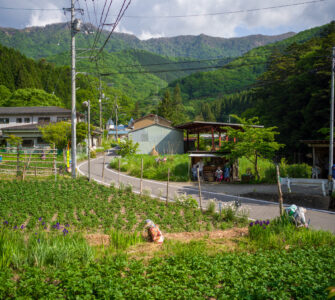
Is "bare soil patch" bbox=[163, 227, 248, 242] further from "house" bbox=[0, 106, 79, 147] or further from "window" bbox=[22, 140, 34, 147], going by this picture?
"house" bbox=[0, 106, 79, 147]

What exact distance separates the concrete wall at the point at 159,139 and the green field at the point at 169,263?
1000 inches

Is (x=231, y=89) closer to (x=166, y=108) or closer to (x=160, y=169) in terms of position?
(x=166, y=108)

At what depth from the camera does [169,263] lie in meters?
5.70

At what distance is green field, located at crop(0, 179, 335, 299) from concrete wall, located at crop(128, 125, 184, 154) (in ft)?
83.3

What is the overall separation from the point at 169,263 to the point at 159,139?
96.7ft

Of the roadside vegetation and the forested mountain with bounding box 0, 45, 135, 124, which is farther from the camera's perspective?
the forested mountain with bounding box 0, 45, 135, 124

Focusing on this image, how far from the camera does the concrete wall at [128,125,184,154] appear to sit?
34.8m

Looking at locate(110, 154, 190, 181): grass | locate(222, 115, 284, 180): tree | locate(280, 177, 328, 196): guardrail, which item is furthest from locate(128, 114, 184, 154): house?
locate(280, 177, 328, 196): guardrail

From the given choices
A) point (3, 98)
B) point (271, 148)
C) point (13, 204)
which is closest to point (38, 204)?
point (13, 204)

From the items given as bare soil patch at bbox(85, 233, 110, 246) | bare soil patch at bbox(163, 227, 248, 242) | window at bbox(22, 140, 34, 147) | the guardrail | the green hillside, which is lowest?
bare soil patch at bbox(163, 227, 248, 242)

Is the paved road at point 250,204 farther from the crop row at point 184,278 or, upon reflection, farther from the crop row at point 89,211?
the crop row at point 184,278

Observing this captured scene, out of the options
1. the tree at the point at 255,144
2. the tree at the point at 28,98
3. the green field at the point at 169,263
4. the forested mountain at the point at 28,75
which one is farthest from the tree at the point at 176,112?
the green field at the point at 169,263

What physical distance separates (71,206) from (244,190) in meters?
10.1

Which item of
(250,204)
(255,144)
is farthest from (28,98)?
(250,204)
